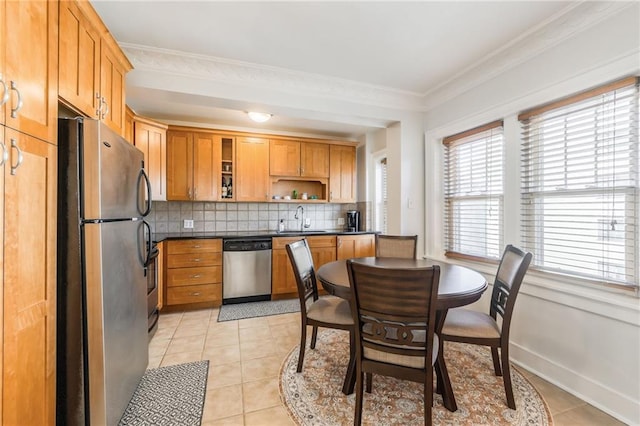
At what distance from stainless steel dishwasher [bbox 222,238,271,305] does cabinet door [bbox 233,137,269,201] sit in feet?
2.42

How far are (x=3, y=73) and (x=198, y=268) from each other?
8.99 feet

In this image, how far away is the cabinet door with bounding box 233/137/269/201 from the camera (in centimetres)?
399

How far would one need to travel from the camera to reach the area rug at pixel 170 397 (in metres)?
1.61

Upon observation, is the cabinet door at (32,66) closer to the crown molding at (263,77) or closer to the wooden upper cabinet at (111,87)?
the wooden upper cabinet at (111,87)

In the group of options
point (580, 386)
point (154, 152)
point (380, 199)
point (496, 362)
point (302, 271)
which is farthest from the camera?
point (380, 199)

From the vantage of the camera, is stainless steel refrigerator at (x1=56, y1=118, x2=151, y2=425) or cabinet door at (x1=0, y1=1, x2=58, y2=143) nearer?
cabinet door at (x1=0, y1=1, x2=58, y2=143)

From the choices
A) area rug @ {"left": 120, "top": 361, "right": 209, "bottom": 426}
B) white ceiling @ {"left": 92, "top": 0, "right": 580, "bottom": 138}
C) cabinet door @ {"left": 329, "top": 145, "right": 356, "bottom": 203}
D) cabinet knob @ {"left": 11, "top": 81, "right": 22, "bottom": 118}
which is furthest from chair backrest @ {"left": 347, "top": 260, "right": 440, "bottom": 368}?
cabinet door @ {"left": 329, "top": 145, "right": 356, "bottom": 203}

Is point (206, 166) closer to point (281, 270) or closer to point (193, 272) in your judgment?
point (193, 272)

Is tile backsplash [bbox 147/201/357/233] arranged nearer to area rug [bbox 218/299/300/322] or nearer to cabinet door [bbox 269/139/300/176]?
cabinet door [bbox 269/139/300/176]

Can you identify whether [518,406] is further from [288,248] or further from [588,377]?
[288,248]

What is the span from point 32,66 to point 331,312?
6.87 feet

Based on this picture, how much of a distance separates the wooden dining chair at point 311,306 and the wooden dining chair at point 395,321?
0.42m

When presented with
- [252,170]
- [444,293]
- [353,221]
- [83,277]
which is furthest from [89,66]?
[353,221]

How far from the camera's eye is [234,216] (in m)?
4.25
